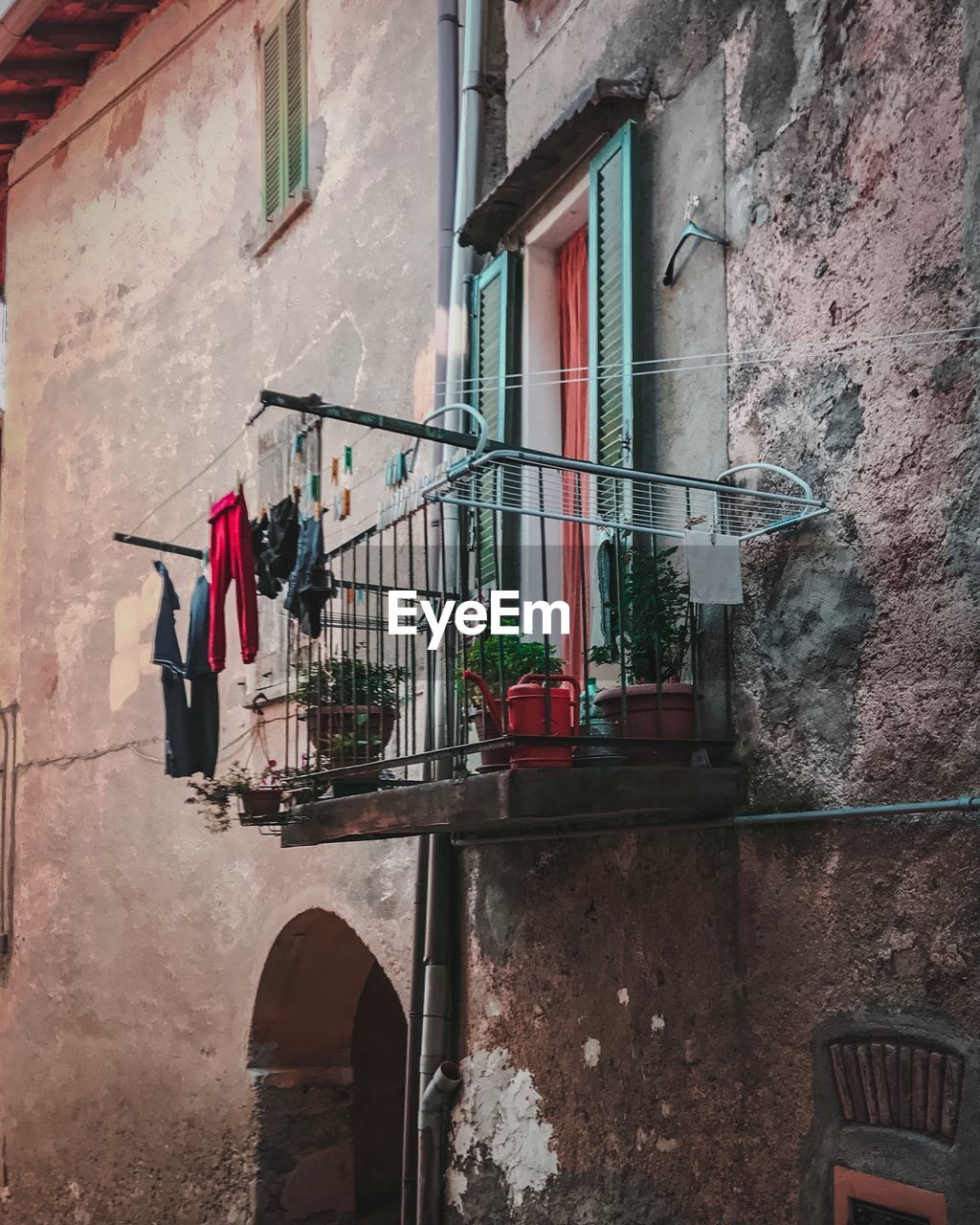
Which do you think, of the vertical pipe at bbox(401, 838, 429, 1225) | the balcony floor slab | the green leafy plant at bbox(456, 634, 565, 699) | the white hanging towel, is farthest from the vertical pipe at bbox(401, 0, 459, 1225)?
the white hanging towel

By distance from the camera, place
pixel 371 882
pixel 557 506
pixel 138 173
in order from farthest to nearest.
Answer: pixel 138 173, pixel 371 882, pixel 557 506

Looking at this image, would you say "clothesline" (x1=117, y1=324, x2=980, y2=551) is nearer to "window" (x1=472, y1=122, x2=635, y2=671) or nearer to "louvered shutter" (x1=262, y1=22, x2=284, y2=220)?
"window" (x1=472, y1=122, x2=635, y2=671)

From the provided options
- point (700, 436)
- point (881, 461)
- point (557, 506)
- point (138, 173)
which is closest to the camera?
point (881, 461)

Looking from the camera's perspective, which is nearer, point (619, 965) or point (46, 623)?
point (619, 965)

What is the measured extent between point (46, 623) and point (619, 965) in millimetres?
7520

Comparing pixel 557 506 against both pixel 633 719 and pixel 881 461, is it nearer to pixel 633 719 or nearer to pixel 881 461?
pixel 633 719

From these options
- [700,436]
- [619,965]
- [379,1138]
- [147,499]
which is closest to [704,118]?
[700,436]

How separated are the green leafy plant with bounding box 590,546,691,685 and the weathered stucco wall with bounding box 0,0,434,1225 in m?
2.43

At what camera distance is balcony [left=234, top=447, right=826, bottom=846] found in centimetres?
468

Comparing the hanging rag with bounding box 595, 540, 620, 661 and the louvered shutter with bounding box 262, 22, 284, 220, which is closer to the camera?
the hanging rag with bounding box 595, 540, 620, 661

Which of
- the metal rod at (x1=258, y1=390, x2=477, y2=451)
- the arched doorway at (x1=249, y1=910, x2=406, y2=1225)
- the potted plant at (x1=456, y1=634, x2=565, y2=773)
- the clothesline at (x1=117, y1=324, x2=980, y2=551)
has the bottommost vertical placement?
the arched doorway at (x1=249, y1=910, x2=406, y2=1225)


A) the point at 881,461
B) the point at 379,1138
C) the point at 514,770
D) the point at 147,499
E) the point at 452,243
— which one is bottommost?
the point at 379,1138

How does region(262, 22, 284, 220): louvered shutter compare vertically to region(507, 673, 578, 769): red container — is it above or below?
above

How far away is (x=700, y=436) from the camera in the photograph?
209 inches
